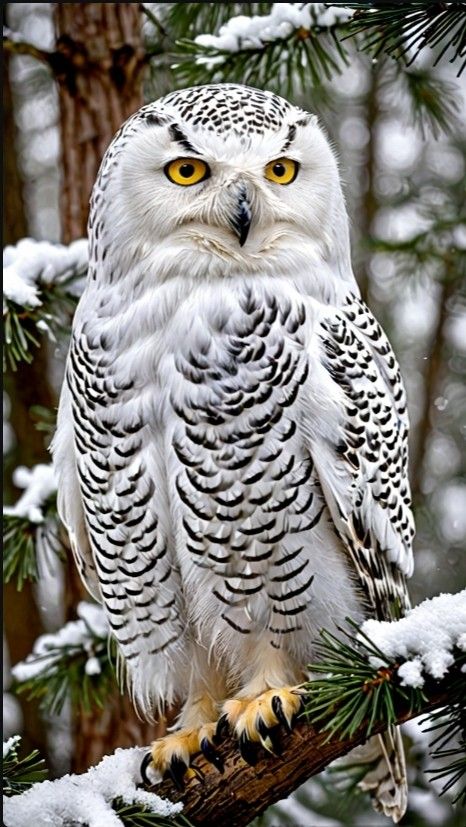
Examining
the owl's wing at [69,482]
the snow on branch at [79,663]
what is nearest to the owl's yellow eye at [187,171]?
the owl's wing at [69,482]

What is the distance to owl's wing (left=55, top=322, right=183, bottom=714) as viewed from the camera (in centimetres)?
145

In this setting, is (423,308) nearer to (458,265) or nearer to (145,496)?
(458,265)

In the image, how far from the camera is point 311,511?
145 centimetres

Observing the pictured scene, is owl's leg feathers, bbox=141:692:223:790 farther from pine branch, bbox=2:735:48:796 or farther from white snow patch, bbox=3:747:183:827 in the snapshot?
pine branch, bbox=2:735:48:796

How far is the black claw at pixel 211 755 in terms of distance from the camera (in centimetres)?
150

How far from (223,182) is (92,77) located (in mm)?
919

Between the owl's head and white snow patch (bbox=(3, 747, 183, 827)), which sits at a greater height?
the owl's head

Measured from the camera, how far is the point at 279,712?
4.76ft

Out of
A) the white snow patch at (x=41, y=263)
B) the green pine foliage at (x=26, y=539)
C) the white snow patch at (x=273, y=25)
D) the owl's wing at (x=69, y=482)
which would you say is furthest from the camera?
the green pine foliage at (x=26, y=539)

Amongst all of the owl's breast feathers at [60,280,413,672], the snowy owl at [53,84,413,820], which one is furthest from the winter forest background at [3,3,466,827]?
the owl's breast feathers at [60,280,413,672]

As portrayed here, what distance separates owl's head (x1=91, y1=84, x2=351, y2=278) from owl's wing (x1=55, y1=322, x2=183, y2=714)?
0.61 feet

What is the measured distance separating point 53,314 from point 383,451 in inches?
29.9

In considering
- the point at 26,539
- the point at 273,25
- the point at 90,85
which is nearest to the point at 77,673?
the point at 26,539

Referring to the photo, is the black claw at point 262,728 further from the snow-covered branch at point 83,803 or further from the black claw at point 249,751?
the snow-covered branch at point 83,803
